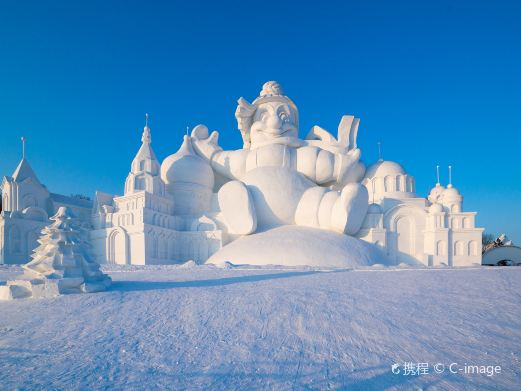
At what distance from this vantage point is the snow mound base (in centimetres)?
1659

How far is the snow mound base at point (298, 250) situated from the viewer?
54.4ft

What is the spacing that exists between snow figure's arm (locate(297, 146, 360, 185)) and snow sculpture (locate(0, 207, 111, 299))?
50.4 ft

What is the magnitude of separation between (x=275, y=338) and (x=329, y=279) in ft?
13.8

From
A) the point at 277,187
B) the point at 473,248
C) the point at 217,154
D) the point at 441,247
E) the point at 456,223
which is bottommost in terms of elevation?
the point at 473,248

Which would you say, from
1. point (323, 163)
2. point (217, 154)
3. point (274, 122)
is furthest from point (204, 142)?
point (323, 163)

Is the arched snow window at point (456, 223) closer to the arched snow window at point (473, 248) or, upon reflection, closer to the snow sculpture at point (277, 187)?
the arched snow window at point (473, 248)

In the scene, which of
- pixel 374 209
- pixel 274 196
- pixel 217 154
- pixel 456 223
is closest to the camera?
pixel 274 196

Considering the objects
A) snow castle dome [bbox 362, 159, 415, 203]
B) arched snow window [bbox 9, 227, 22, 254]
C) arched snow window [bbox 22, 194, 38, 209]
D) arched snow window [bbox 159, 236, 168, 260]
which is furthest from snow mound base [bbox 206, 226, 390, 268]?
arched snow window [bbox 22, 194, 38, 209]

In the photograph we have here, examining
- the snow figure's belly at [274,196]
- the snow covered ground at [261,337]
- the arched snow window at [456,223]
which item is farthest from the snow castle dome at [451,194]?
the snow covered ground at [261,337]

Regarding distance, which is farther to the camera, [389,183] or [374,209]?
[389,183]

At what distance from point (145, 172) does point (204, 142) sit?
506 cm

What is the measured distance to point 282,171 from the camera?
2070cm

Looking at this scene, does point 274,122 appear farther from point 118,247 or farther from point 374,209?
point 118,247

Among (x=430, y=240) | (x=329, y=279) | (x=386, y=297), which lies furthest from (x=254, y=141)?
(x=386, y=297)
